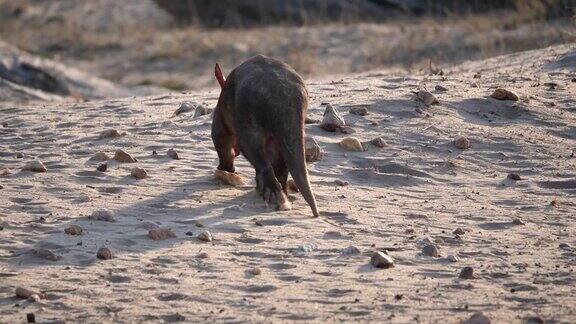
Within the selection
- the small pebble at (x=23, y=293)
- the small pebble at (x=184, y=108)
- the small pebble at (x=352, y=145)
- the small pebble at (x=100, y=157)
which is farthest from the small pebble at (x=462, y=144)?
the small pebble at (x=23, y=293)

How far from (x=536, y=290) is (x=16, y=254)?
250cm

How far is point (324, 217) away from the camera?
6.52 meters

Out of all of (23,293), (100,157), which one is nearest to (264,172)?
(100,157)

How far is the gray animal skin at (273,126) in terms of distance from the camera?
6.59 m

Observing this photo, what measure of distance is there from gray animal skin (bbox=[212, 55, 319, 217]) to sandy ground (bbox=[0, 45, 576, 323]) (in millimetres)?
162

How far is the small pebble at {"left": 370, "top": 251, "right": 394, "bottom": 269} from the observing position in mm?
5652

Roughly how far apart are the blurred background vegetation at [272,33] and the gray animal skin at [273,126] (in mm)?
A: 7332

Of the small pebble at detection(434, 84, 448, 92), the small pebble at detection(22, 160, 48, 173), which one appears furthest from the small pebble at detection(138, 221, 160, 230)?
the small pebble at detection(434, 84, 448, 92)

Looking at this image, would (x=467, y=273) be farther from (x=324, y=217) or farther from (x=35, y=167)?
(x=35, y=167)

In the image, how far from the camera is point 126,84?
1603 cm

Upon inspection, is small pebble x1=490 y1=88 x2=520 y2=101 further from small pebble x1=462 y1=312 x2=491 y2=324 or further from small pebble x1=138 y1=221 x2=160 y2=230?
small pebble x1=462 y1=312 x2=491 y2=324

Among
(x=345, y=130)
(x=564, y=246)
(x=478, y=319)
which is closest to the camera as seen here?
(x=478, y=319)

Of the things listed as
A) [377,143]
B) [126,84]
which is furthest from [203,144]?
[126,84]

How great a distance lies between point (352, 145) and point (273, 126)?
1.27 meters
